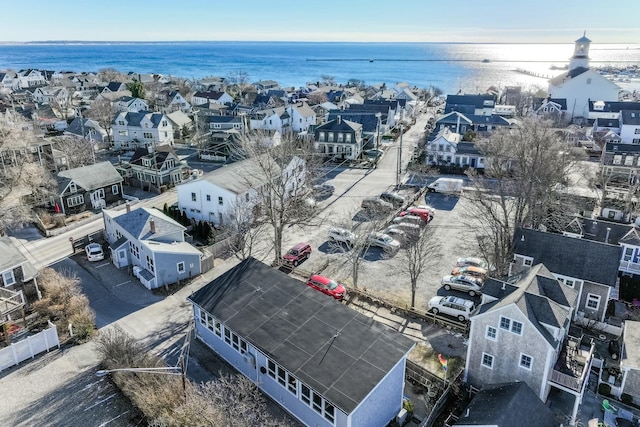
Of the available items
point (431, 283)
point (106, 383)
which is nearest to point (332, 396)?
point (106, 383)

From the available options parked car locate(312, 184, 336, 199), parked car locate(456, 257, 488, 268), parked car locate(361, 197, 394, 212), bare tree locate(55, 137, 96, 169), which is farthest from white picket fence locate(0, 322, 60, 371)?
bare tree locate(55, 137, 96, 169)

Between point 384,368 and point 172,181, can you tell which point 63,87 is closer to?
point 172,181

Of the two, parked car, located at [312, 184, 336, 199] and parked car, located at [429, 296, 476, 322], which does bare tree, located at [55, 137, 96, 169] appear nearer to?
parked car, located at [312, 184, 336, 199]

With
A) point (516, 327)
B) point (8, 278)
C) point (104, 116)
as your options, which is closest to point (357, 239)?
point (516, 327)

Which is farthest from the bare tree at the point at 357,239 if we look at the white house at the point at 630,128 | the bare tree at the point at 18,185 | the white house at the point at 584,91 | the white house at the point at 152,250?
the white house at the point at 584,91

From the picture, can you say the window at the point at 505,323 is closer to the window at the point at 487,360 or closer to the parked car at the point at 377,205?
the window at the point at 487,360
